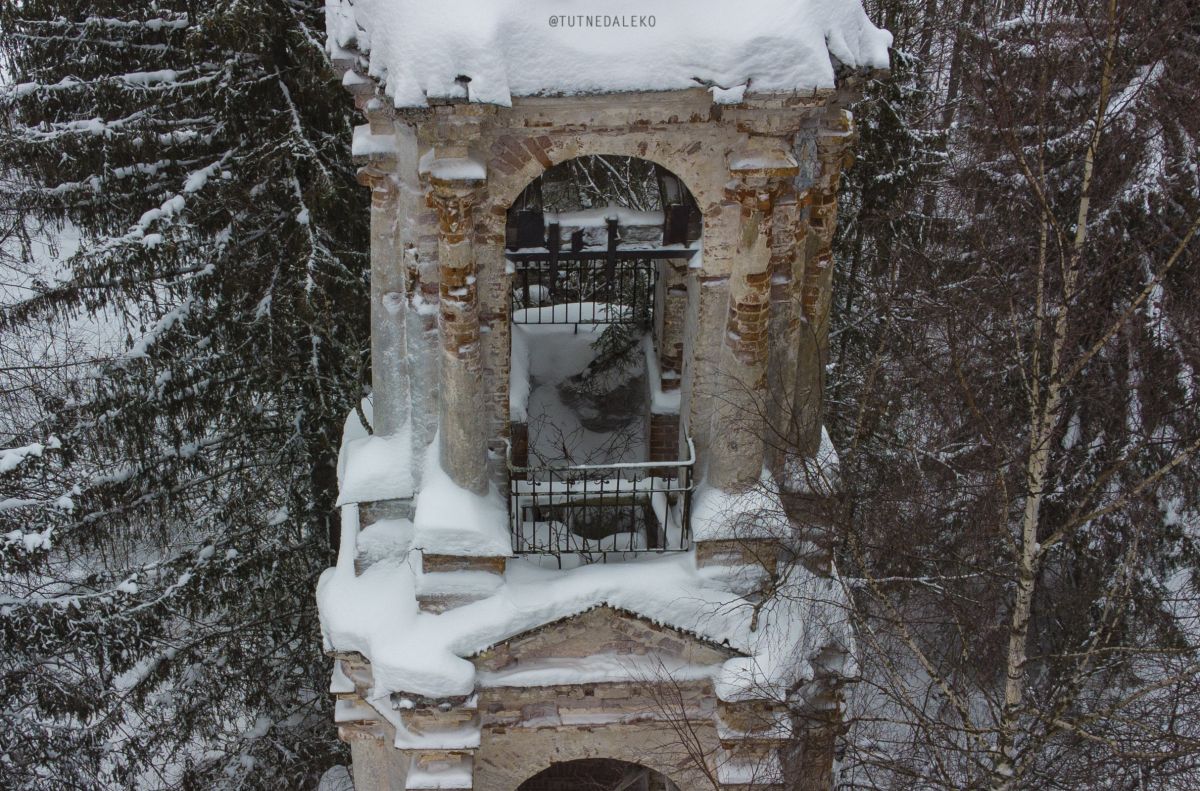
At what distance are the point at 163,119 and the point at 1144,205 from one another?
29.2ft

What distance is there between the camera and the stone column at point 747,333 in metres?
6.60

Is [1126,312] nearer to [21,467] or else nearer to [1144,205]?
[1144,205]

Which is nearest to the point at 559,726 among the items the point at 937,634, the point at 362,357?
Result: the point at 937,634

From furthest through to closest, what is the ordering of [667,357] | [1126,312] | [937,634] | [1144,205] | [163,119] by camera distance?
[163,119], [1144,205], [667,357], [937,634], [1126,312]

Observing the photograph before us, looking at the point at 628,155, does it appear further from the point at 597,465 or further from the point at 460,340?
the point at 597,465

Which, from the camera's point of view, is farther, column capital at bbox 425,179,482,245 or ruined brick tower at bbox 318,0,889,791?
column capital at bbox 425,179,482,245

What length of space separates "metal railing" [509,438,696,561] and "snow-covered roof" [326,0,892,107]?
2.32 m

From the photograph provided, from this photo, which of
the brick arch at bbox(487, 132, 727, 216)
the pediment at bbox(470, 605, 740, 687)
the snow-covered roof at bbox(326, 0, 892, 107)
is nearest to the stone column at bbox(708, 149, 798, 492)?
the brick arch at bbox(487, 132, 727, 216)

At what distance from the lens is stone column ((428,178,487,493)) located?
6.60 meters

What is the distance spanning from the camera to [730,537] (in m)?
7.36

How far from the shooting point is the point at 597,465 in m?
7.67

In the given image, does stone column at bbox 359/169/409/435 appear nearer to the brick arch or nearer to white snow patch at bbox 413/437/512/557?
white snow patch at bbox 413/437/512/557

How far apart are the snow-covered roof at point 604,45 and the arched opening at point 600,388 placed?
1217 mm

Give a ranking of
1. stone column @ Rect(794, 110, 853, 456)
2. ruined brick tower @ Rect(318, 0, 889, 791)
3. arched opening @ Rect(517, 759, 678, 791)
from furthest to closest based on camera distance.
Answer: arched opening @ Rect(517, 759, 678, 791)
stone column @ Rect(794, 110, 853, 456)
ruined brick tower @ Rect(318, 0, 889, 791)
